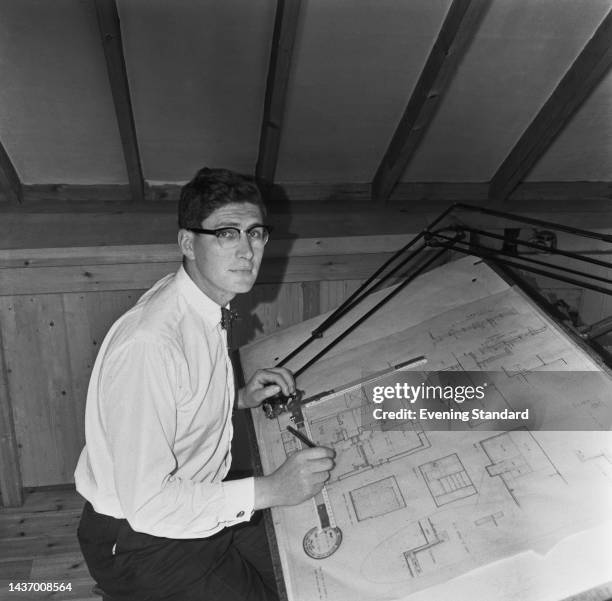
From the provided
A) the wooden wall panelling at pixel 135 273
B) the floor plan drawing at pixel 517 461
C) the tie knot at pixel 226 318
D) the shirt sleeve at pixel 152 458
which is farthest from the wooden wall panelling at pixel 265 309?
the floor plan drawing at pixel 517 461

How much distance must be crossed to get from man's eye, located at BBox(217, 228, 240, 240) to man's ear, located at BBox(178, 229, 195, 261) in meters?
0.08

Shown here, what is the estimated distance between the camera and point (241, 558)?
5.86 ft

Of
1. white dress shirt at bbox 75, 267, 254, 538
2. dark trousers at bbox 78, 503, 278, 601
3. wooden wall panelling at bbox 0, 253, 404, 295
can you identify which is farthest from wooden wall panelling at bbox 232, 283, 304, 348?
dark trousers at bbox 78, 503, 278, 601

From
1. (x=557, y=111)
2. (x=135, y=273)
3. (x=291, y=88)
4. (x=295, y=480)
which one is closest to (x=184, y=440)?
(x=295, y=480)

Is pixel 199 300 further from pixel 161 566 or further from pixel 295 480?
pixel 161 566

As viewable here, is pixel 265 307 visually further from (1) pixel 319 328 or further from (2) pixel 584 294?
(2) pixel 584 294

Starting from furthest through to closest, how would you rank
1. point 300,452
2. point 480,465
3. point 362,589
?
point 300,452, point 480,465, point 362,589

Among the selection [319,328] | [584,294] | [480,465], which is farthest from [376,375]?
[584,294]

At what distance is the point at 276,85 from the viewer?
8.23 feet

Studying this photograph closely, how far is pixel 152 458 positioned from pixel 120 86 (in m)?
1.59

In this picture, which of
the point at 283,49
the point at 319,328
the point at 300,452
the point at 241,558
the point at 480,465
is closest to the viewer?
the point at 480,465

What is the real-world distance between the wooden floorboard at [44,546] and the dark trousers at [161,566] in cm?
103

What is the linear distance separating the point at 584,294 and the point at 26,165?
2795 millimetres

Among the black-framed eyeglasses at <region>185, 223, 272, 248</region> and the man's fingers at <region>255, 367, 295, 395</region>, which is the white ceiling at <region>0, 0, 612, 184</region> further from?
→ the man's fingers at <region>255, 367, 295, 395</region>
